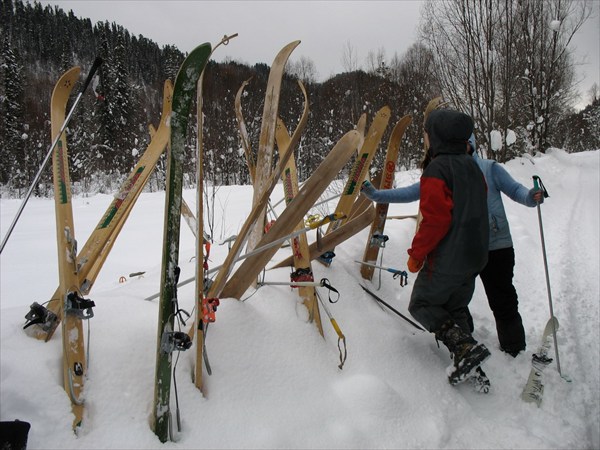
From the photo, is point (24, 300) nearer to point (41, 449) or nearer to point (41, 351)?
point (41, 351)

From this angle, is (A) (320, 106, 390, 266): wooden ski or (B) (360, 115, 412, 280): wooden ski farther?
(B) (360, 115, 412, 280): wooden ski

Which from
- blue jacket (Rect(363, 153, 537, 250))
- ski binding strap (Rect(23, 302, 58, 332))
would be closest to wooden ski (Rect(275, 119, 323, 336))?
blue jacket (Rect(363, 153, 537, 250))

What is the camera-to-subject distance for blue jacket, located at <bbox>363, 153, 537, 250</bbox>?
2.06m

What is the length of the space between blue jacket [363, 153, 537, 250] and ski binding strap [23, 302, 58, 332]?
158 centimetres

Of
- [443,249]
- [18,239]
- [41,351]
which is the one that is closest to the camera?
[41,351]

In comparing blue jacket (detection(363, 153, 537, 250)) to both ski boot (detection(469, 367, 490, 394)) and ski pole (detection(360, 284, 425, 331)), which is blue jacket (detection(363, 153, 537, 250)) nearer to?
ski pole (detection(360, 284, 425, 331))

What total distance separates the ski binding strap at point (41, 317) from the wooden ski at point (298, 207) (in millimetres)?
680

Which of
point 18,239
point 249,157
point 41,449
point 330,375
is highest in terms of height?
point 249,157

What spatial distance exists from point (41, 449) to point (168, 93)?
5.08 feet

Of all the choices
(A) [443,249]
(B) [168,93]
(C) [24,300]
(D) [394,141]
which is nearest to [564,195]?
(D) [394,141]

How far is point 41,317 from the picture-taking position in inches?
48.2

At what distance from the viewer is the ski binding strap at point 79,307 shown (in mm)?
1161

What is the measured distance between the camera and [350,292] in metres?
2.23

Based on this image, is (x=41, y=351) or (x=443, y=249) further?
(x=443, y=249)
